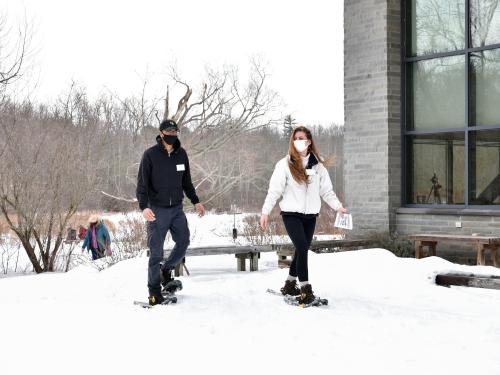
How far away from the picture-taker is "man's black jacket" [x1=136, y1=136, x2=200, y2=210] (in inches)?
300

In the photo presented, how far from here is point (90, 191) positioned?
1844cm

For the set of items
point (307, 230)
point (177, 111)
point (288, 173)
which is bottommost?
point (307, 230)

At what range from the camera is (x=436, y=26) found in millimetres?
13047

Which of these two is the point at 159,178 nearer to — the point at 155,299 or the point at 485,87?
the point at 155,299

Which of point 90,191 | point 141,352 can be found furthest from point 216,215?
point 141,352

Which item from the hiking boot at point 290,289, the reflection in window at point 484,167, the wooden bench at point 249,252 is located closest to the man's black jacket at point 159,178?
the hiking boot at point 290,289

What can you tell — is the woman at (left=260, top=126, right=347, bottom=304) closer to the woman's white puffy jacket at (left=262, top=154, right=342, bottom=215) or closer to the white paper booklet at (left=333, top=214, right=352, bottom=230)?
the woman's white puffy jacket at (left=262, top=154, right=342, bottom=215)

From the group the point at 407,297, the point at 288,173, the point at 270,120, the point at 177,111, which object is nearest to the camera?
the point at 288,173

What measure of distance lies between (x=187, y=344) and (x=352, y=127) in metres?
8.55

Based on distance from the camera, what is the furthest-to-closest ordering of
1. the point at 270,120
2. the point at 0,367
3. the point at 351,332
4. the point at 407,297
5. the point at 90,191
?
1. the point at 270,120
2. the point at 90,191
3. the point at 407,297
4. the point at 351,332
5. the point at 0,367

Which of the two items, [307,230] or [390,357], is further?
[307,230]

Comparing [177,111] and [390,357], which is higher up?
[177,111]

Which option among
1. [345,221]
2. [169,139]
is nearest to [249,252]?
[345,221]

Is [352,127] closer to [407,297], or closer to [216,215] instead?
[407,297]
